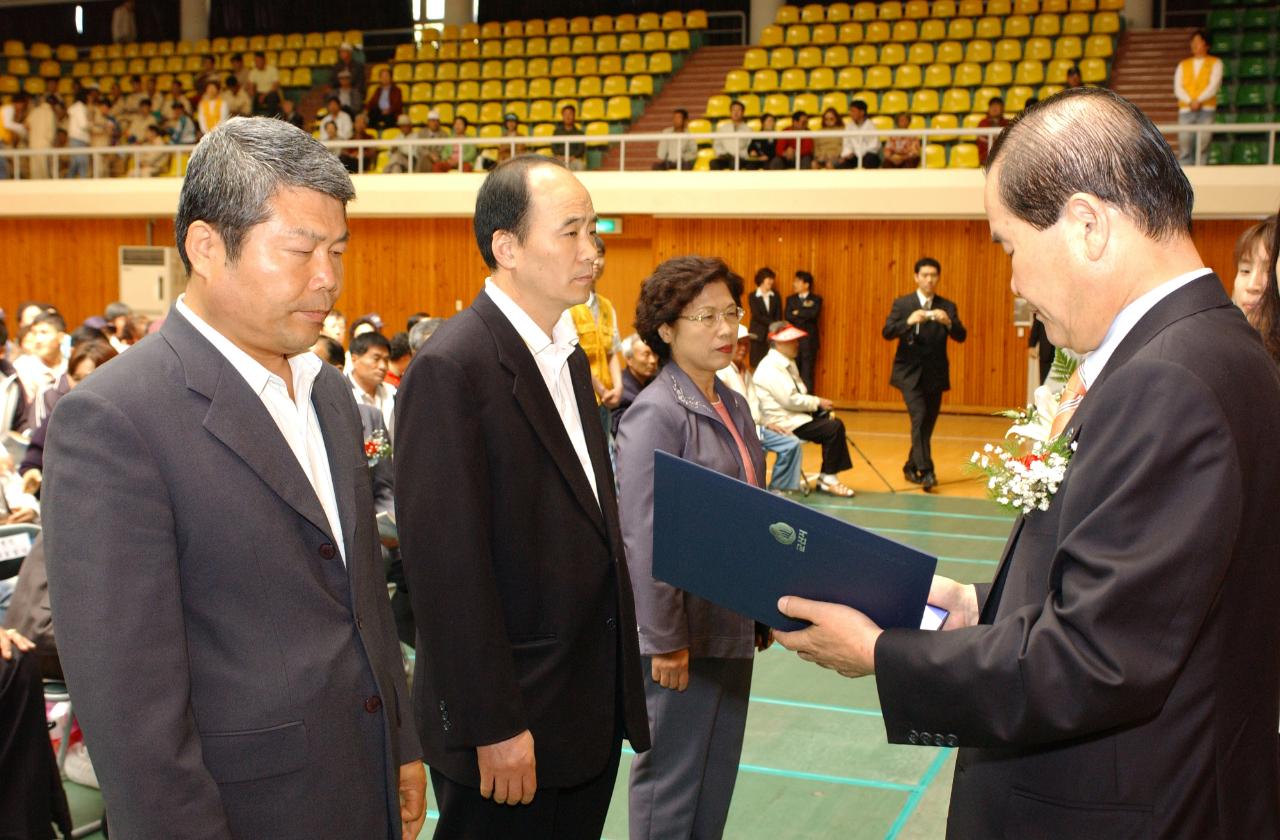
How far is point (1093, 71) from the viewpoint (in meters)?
16.2

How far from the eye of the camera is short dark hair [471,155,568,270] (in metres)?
2.69

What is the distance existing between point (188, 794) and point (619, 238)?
16.6m

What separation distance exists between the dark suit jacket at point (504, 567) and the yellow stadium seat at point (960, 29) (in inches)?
680

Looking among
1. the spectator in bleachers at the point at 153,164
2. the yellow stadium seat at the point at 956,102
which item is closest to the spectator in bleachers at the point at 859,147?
the yellow stadium seat at the point at 956,102

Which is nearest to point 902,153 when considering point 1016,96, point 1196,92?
point 1016,96

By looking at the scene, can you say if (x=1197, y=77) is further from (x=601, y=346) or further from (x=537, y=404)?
(x=537, y=404)

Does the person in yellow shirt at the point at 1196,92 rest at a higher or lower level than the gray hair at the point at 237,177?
higher

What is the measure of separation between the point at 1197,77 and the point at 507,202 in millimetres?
13973

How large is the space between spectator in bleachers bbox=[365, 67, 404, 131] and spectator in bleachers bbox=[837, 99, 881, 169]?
24.3 feet

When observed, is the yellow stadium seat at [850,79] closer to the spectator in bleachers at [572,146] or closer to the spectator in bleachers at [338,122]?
the spectator in bleachers at [572,146]

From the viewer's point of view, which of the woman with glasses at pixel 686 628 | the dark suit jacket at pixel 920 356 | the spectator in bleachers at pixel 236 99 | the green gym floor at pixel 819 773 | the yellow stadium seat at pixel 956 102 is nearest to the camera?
the woman with glasses at pixel 686 628

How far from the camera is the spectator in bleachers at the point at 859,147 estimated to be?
15.3 m

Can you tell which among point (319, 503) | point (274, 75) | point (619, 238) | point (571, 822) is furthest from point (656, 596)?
point (274, 75)

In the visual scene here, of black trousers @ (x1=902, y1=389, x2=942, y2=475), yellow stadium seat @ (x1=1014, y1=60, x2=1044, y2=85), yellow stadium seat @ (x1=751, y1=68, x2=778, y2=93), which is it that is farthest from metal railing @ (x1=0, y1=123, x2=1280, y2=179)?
black trousers @ (x1=902, y1=389, x2=942, y2=475)
